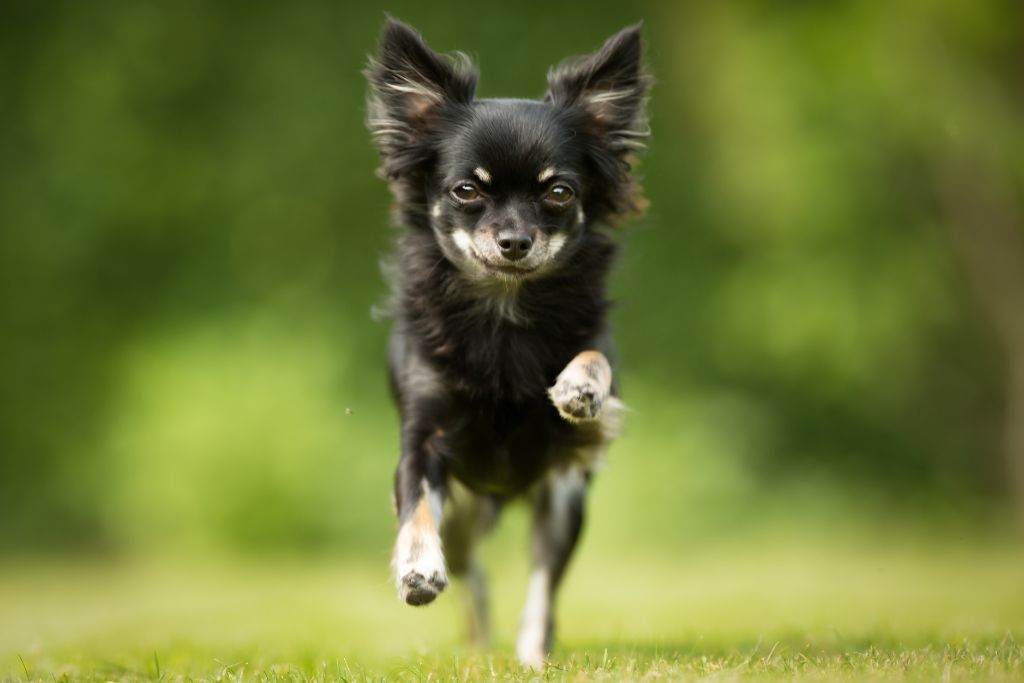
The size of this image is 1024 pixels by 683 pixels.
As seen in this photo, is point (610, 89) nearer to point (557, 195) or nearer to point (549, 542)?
point (557, 195)

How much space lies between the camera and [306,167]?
15.3 metres

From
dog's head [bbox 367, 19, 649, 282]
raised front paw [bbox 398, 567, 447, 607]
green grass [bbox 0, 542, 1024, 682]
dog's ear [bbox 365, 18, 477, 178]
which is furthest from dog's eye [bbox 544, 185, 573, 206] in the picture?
green grass [bbox 0, 542, 1024, 682]

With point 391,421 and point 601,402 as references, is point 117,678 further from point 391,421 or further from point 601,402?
point 391,421

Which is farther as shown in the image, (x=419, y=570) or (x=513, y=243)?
(x=513, y=243)

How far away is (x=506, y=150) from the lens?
5.44 m

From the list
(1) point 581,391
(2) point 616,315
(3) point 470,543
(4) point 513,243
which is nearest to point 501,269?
(4) point 513,243

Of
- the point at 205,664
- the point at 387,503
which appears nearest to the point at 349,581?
the point at 387,503

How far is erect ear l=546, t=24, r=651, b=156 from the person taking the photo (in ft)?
19.0

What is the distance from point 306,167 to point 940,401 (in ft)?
25.0

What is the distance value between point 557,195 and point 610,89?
653 mm

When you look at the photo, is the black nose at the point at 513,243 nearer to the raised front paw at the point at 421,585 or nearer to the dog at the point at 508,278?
the dog at the point at 508,278

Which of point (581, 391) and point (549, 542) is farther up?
point (581, 391)

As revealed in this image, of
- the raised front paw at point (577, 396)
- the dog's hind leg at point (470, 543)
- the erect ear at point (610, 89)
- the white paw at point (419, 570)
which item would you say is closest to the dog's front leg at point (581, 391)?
the raised front paw at point (577, 396)

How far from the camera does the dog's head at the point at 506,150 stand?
5426 mm
